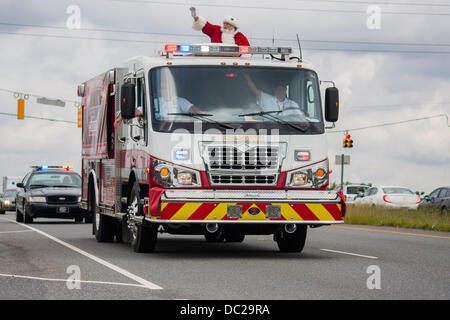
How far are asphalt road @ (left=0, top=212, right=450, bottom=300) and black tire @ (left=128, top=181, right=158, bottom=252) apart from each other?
0.19 meters

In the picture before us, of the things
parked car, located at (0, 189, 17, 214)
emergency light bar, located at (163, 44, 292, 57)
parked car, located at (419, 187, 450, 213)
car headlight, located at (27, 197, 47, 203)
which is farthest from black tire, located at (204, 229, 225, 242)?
parked car, located at (0, 189, 17, 214)

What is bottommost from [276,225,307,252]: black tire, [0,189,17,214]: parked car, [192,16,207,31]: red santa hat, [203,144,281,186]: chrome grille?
[0,189,17,214]: parked car

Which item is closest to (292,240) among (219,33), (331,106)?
(331,106)

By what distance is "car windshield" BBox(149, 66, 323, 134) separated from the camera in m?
13.5

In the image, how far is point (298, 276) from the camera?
11.1 m

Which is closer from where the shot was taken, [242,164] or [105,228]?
[242,164]

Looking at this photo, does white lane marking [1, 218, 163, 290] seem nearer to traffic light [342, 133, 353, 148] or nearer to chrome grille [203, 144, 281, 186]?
chrome grille [203, 144, 281, 186]

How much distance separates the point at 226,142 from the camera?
13352mm

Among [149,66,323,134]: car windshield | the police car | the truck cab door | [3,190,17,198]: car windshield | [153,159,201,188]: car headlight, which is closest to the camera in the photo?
[153,159,201,188]: car headlight

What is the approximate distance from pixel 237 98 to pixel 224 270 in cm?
301

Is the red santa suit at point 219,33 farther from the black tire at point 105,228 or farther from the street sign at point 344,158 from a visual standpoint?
the street sign at point 344,158

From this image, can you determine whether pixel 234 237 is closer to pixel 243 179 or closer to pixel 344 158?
pixel 243 179
